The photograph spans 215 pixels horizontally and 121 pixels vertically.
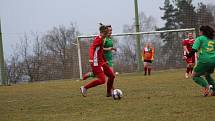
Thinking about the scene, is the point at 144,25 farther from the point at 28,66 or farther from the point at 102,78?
the point at 102,78

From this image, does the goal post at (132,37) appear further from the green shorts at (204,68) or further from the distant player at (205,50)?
the distant player at (205,50)

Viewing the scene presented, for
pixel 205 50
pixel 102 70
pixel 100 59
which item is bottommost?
pixel 102 70

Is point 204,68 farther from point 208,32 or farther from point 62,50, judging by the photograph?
point 62,50

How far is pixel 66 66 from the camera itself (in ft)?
95.1

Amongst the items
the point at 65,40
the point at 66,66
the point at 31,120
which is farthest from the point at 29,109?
the point at 65,40

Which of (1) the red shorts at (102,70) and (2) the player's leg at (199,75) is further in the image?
(1) the red shorts at (102,70)

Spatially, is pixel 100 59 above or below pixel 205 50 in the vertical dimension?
below

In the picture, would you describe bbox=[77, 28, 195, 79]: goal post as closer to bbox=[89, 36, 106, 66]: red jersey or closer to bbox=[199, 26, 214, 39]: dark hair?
bbox=[89, 36, 106, 66]: red jersey

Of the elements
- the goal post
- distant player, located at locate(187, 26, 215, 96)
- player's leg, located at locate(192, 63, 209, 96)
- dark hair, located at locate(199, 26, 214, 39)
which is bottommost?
player's leg, located at locate(192, 63, 209, 96)

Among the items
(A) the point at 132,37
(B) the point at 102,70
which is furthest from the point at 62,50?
(B) the point at 102,70

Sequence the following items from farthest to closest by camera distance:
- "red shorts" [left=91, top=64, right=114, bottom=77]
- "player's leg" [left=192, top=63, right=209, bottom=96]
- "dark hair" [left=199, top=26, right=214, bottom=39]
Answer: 1. "red shorts" [left=91, top=64, right=114, bottom=77]
2. "player's leg" [left=192, top=63, right=209, bottom=96]
3. "dark hair" [left=199, top=26, right=214, bottom=39]

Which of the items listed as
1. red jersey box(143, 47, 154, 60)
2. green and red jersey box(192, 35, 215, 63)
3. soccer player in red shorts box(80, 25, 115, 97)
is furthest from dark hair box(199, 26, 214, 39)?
red jersey box(143, 47, 154, 60)

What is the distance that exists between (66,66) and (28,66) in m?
2.57

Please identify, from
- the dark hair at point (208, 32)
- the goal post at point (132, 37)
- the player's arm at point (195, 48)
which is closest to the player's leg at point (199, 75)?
the player's arm at point (195, 48)
